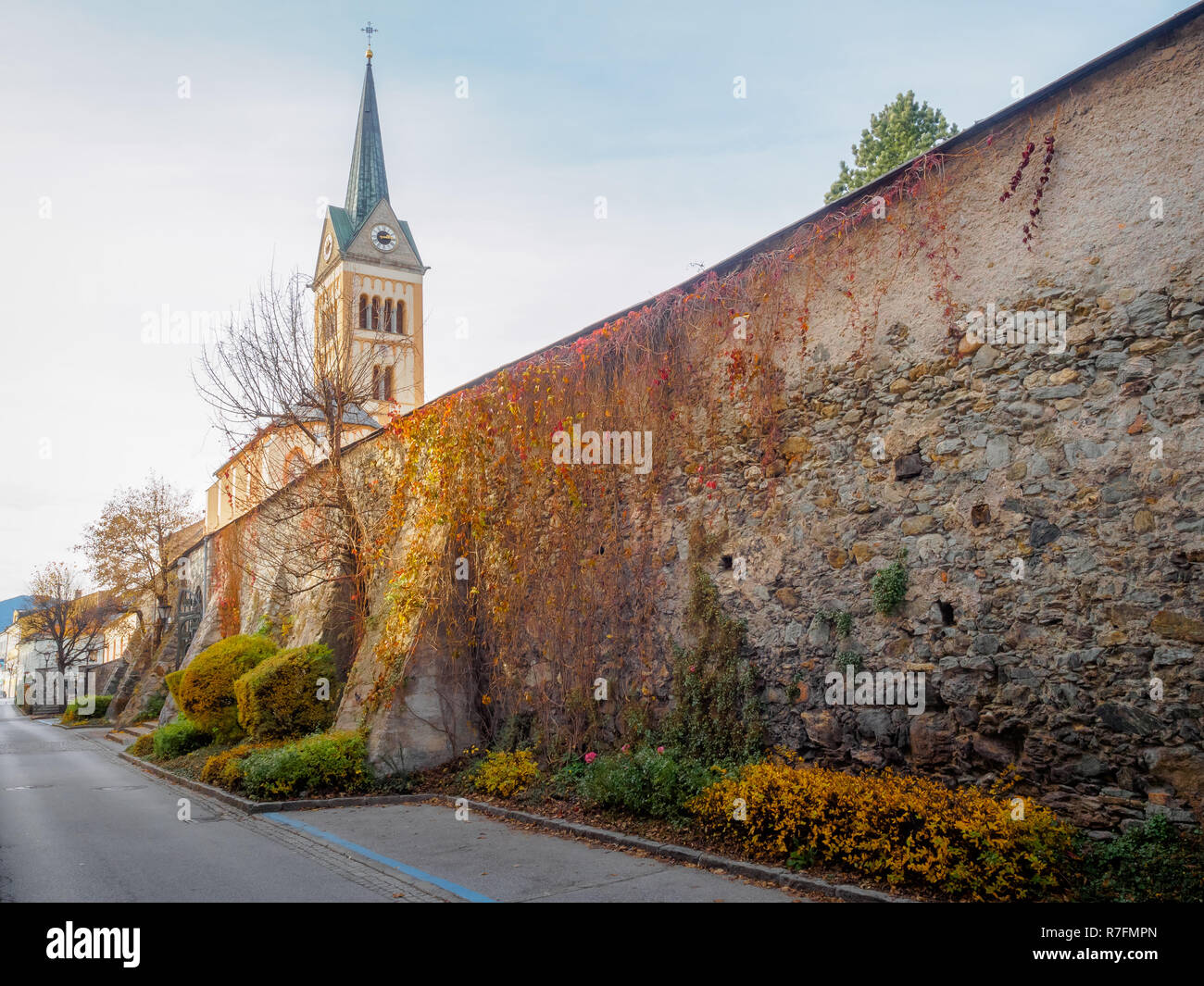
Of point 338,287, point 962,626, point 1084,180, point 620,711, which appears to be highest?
point 338,287

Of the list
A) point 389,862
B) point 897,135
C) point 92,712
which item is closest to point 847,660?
point 389,862

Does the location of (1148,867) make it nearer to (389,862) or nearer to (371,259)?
(389,862)

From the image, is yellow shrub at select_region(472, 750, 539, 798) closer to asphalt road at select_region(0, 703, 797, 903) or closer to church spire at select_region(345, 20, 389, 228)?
asphalt road at select_region(0, 703, 797, 903)

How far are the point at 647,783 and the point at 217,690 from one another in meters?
10.0

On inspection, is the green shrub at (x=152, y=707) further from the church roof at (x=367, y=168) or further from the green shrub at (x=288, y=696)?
the church roof at (x=367, y=168)

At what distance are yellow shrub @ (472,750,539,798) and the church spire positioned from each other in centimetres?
4512

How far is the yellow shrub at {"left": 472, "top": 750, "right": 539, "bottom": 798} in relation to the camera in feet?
Answer: 31.4

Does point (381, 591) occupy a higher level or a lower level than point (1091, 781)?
higher

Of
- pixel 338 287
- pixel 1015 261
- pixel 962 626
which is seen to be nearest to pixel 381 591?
pixel 962 626

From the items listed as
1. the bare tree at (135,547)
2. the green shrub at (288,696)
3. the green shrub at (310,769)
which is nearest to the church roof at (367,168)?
the bare tree at (135,547)

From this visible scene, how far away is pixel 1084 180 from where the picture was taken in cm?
614
